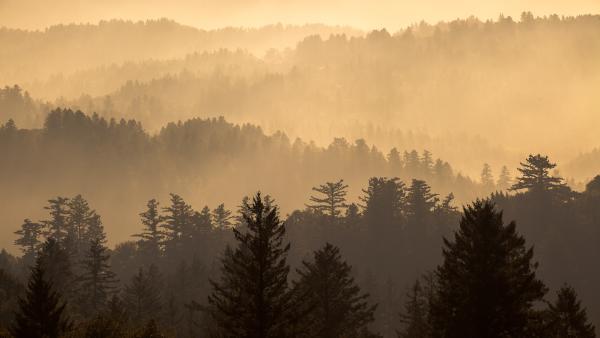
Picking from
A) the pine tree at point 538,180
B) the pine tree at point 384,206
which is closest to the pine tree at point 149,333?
the pine tree at point 384,206

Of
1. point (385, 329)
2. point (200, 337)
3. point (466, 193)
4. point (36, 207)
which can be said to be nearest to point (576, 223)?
point (385, 329)

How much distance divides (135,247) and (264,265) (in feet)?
304

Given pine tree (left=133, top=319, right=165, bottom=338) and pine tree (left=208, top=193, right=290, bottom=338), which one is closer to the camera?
pine tree (left=208, top=193, right=290, bottom=338)

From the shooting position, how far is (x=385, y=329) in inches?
3152

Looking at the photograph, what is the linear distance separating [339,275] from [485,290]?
13.7 meters

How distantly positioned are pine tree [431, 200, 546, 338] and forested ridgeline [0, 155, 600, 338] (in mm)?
59

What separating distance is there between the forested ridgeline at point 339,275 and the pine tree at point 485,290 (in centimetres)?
6

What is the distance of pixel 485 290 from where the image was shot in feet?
86.9

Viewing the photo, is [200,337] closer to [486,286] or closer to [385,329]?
[385,329]

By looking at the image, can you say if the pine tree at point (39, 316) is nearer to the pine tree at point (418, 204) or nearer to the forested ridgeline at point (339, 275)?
the forested ridgeline at point (339, 275)

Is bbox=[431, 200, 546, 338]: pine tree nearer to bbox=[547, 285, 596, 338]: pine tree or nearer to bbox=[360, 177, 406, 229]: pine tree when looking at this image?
bbox=[547, 285, 596, 338]: pine tree

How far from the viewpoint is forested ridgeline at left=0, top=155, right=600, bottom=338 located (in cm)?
2730

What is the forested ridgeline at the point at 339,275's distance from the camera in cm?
2730

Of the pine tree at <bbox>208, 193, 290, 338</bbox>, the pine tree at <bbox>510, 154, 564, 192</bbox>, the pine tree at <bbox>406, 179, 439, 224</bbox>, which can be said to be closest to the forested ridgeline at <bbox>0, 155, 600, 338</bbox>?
the pine tree at <bbox>208, 193, 290, 338</bbox>
